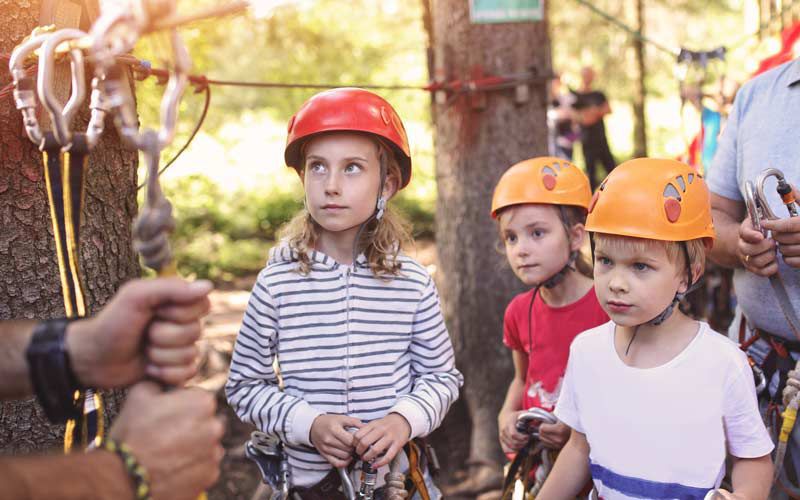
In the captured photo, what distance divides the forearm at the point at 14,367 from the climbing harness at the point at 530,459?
187 cm

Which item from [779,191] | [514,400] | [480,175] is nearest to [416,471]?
[514,400]

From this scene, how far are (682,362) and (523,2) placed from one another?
8.54 feet

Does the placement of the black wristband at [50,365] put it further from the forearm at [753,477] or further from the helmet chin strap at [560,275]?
the helmet chin strap at [560,275]

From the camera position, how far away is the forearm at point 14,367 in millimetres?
1546

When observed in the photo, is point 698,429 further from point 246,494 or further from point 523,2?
point 246,494

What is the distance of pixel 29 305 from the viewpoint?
8.54 feet

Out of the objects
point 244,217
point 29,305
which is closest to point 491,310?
point 29,305

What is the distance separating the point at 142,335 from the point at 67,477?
12.1 inches

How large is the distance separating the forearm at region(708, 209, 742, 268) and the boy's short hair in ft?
1.43

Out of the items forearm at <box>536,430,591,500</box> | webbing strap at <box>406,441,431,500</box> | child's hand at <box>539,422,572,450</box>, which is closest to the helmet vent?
forearm at <box>536,430,591,500</box>

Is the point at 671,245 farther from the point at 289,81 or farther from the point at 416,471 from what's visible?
the point at 289,81

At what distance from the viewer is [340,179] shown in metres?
2.71

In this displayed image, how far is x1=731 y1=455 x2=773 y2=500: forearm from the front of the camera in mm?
2219

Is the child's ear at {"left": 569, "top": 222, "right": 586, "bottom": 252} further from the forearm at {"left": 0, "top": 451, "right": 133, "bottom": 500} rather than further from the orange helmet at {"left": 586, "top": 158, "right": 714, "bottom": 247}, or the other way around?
the forearm at {"left": 0, "top": 451, "right": 133, "bottom": 500}
